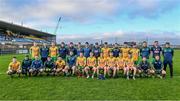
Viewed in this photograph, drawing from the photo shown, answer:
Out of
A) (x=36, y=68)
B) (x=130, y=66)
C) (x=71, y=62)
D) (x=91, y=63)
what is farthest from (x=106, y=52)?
(x=36, y=68)

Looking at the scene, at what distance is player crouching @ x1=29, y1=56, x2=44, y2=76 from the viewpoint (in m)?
14.2

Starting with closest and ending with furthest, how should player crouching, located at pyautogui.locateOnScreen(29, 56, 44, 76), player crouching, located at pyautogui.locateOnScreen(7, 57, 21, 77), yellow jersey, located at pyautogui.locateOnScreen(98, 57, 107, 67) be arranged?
player crouching, located at pyautogui.locateOnScreen(7, 57, 21, 77), yellow jersey, located at pyautogui.locateOnScreen(98, 57, 107, 67), player crouching, located at pyautogui.locateOnScreen(29, 56, 44, 76)

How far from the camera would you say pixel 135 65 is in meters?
14.2

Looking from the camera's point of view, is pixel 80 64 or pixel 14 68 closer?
pixel 14 68

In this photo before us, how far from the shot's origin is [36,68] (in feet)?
47.1

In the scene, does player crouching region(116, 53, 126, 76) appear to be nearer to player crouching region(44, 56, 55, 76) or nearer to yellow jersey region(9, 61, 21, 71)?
player crouching region(44, 56, 55, 76)

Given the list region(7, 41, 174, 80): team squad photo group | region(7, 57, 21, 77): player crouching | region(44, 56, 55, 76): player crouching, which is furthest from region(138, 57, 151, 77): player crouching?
region(7, 57, 21, 77): player crouching

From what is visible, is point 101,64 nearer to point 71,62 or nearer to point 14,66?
point 71,62

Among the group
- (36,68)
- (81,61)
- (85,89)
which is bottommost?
(85,89)

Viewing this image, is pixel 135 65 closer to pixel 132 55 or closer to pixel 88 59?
pixel 132 55

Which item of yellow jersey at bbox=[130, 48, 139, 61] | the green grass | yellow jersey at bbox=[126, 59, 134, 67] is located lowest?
the green grass

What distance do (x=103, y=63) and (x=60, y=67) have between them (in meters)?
2.00

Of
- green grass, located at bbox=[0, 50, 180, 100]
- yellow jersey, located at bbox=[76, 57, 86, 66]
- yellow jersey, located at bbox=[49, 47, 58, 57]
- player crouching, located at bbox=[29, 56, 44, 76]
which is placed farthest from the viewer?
yellow jersey, located at bbox=[49, 47, 58, 57]

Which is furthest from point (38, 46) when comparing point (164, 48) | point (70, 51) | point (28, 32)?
point (28, 32)
